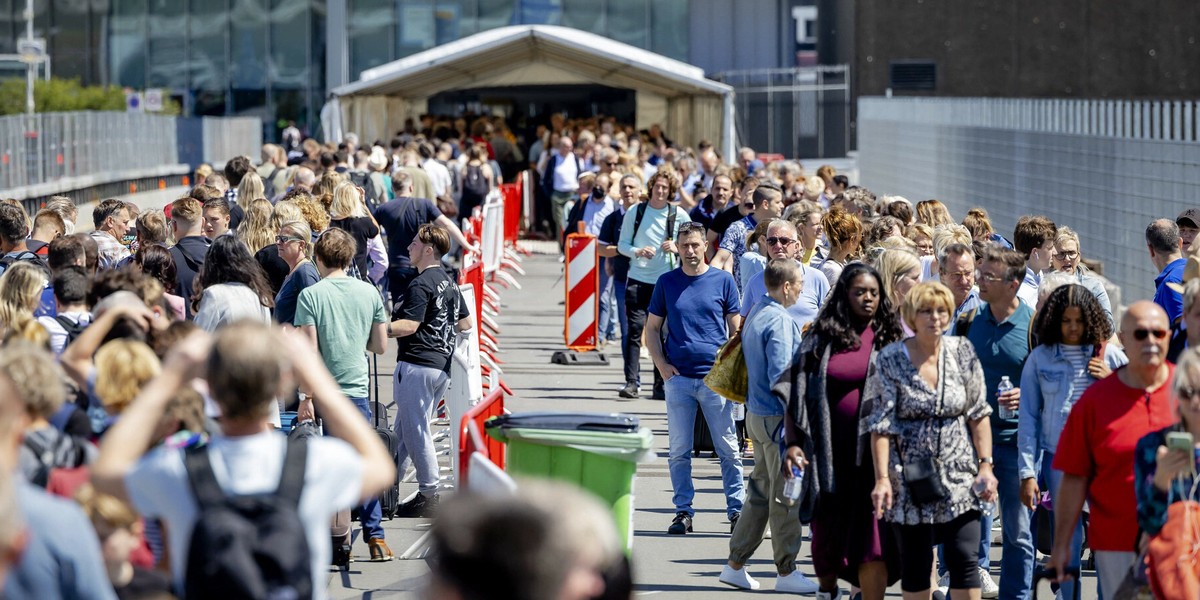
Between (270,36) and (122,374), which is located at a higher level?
(270,36)

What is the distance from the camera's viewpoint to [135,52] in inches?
1992

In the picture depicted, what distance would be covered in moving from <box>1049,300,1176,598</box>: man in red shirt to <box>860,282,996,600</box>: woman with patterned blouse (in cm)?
60

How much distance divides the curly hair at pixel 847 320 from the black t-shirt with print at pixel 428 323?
125 inches

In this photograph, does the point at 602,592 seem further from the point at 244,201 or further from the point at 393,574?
the point at 244,201

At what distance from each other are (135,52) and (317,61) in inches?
223

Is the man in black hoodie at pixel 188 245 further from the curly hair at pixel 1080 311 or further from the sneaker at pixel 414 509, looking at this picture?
the curly hair at pixel 1080 311

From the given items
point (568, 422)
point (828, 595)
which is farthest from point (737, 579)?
point (568, 422)

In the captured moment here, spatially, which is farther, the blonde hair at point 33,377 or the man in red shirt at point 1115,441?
the man in red shirt at point 1115,441

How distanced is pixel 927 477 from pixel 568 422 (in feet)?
4.68

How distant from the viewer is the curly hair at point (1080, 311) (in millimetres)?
6648

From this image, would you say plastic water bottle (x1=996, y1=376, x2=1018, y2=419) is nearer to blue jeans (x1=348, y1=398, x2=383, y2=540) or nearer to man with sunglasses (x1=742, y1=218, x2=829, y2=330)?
A: man with sunglasses (x1=742, y1=218, x2=829, y2=330)

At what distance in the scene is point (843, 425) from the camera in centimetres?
683

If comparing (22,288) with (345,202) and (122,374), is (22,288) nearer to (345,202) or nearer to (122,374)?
(122,374)

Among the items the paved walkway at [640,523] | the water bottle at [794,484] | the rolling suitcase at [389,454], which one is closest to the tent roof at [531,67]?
the paved walkway at [640,523]
